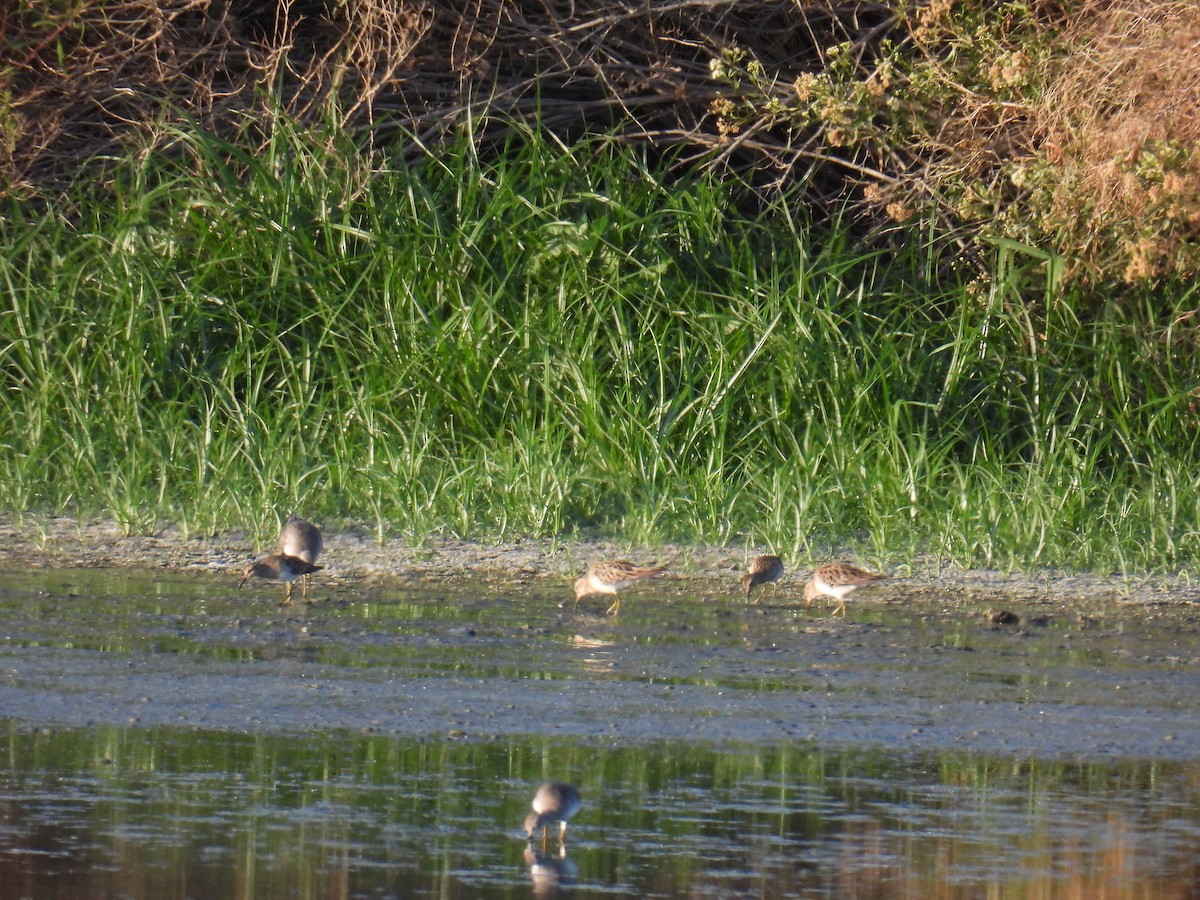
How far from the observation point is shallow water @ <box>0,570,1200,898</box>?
4148 millimetres

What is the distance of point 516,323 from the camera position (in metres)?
10.1

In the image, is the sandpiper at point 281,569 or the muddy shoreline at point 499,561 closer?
the sandpiper at point 281,569

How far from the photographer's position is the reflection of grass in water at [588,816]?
4082mm

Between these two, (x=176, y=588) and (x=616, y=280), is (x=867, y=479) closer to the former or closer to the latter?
(x=616, y=280)

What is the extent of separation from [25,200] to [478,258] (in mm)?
2911

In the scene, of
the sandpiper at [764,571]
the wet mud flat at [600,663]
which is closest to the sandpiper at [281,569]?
the wet mud flat at [600,663]

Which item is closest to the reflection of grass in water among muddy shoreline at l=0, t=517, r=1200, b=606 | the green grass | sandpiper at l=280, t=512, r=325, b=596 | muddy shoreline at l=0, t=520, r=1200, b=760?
muddy shoreline at l=0, t=520, r=1200, b=760

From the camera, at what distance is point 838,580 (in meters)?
7.26

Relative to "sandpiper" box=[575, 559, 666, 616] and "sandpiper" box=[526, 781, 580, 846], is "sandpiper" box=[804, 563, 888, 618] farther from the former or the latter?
"sandpiper" box=[526, 781, 580, 846]

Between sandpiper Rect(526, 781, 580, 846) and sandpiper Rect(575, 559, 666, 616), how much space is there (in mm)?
2889

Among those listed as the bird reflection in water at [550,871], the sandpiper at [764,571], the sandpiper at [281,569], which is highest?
the sandpiper at [764,571]

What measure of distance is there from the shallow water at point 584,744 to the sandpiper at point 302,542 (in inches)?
6.8

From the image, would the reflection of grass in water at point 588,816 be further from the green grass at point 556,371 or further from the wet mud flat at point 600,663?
the green grass at point 556,371

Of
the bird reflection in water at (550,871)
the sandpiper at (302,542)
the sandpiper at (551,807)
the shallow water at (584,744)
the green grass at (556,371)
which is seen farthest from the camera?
the green grass at (556,371)
